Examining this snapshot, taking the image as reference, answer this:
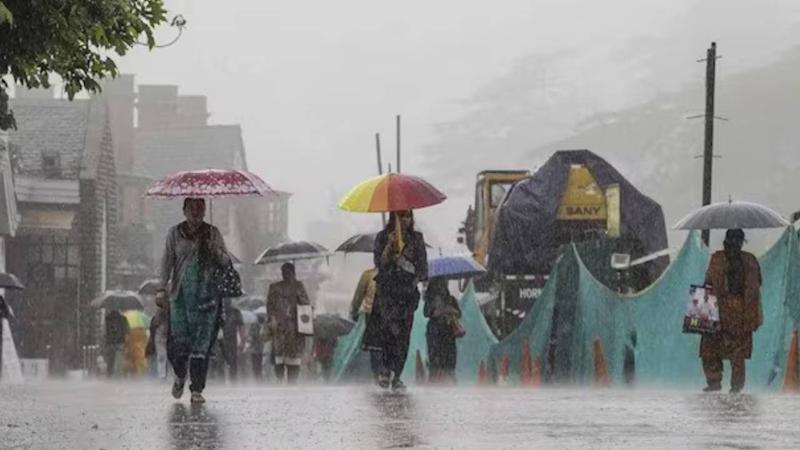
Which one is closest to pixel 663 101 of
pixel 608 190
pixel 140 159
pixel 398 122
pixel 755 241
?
pixel 755 241

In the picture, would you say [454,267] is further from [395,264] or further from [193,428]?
[193,428]

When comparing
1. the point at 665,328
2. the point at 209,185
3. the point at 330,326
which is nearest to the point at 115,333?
the point at 330,326

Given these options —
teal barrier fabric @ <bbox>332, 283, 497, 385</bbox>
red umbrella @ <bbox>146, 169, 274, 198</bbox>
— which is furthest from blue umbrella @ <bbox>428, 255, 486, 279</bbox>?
red umbrella @ <bbox>146, 169, 274, 198</bbox>

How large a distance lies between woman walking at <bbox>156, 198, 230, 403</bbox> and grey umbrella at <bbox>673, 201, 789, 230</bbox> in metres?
5.78

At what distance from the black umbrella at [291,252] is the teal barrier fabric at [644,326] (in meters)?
4.00

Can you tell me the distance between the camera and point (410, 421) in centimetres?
1507

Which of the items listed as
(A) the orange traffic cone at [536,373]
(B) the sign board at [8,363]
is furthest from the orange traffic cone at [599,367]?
(B) the sign board at [8,363]

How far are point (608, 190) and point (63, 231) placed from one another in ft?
106

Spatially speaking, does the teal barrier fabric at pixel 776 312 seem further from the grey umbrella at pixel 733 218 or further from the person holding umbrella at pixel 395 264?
the person holding umbrella at pixel 395 264

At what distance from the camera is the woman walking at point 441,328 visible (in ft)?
88.7

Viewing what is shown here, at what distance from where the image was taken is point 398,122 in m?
71.6

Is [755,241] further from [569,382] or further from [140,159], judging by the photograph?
[569,382]

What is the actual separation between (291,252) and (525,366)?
554 cm

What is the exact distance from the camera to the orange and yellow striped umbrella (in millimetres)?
21219
